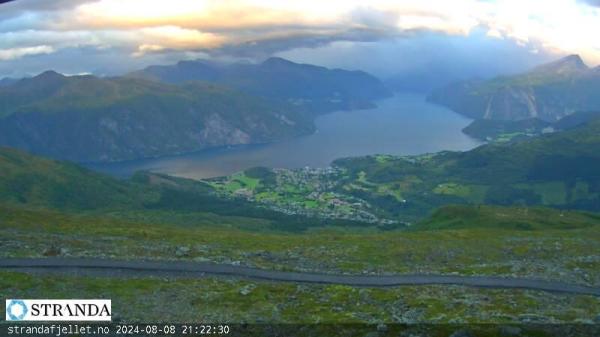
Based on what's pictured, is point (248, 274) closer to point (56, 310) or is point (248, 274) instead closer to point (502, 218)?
point (56, 310)

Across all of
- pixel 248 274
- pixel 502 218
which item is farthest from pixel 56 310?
pixel 502 218

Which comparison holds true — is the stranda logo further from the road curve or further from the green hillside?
the green hillside

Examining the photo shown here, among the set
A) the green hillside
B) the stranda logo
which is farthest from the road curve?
the green hillside

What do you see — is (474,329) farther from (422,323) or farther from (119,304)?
(119,304)

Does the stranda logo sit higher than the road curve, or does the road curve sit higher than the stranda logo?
the stranda logo

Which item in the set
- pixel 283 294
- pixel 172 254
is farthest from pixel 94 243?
pixel 283 294
